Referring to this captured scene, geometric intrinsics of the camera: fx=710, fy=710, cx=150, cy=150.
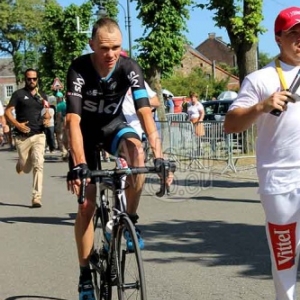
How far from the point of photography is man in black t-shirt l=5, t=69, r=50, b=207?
421 inches

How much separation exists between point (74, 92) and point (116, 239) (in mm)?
974

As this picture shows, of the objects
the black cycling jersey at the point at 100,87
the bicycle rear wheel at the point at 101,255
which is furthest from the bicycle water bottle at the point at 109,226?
the black cycling jersey at the point at 100,87

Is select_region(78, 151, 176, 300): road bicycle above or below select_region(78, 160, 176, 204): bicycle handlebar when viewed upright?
below

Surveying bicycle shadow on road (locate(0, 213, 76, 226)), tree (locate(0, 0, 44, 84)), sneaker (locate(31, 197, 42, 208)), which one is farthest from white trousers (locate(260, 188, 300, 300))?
tree (locate(0, 0, 44, 84))

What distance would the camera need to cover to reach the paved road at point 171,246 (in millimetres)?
5812

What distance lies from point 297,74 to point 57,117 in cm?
1943

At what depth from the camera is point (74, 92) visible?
4.53m

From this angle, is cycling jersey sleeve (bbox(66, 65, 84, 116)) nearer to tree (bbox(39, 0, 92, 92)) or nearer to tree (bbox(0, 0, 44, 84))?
tree (bbox(39, 0, 92, 92))

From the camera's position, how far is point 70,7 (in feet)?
114

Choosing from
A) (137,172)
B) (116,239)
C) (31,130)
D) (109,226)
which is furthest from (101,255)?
(31,130)

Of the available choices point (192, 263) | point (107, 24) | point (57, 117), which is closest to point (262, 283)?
point (192, 263)

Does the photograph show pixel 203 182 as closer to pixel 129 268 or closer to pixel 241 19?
pixel 241 19

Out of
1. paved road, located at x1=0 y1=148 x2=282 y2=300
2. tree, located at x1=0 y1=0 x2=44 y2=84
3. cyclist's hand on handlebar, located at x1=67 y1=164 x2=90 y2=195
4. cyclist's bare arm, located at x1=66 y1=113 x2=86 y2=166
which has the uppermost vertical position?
tree, located at x1=0 y1=0 x2=44 y2=84

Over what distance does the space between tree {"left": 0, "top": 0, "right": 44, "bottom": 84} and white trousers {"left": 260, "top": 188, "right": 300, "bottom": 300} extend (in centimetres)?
6332
